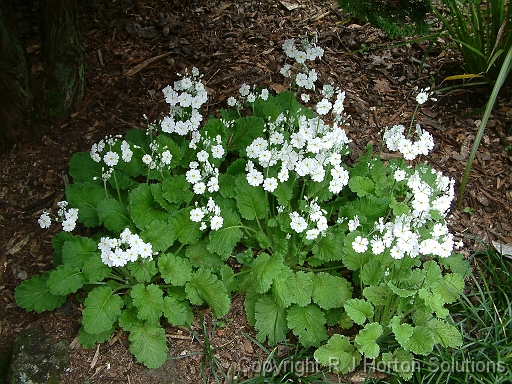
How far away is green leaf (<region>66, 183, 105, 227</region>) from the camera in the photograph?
3.33 metres

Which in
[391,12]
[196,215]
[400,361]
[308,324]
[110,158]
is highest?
[391,12]

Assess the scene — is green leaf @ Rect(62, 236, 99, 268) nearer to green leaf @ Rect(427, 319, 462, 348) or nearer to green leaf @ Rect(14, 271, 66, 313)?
green leaf @ Rect(14, 271, 66, 313)

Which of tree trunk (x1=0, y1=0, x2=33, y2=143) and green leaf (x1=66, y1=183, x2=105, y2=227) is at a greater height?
tree trunk (x1=0, y1=0, x2=33, y2=143)

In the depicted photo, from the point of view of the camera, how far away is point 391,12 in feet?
8.44

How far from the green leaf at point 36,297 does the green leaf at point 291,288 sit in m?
1.23

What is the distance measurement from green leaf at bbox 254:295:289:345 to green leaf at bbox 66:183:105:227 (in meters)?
1.12

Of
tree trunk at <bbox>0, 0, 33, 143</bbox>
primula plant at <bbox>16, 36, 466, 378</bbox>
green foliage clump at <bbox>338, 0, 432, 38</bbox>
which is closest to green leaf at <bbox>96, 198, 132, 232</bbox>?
primula plant at <bbox>16, 36, 466, 378</bbox>

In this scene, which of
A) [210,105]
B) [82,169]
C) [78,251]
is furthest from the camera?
[210,105]

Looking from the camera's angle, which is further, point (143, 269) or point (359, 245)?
point (143, 269)

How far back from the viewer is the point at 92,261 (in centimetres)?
304

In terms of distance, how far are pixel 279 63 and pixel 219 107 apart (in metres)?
0.67

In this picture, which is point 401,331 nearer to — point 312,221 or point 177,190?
point 312,221

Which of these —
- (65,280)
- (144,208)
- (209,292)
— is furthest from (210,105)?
(65,280)

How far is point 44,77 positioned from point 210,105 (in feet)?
3.83
